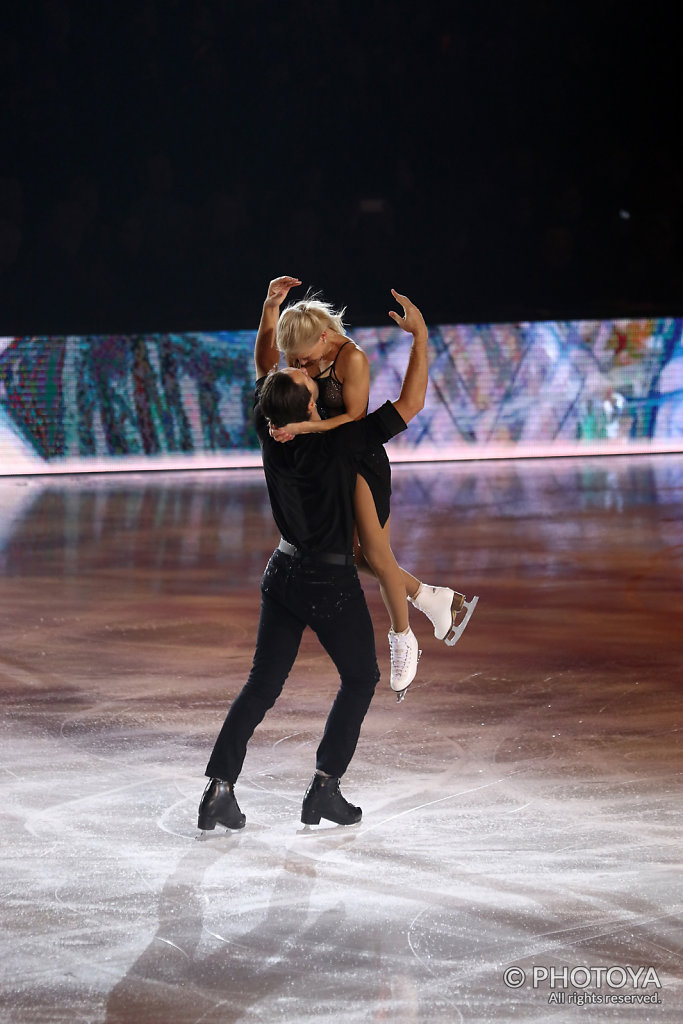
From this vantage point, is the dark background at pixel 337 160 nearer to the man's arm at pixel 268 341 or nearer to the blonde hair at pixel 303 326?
the man's arm at pixel 268 341

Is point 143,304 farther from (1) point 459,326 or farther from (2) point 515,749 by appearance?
(2) point 515,749

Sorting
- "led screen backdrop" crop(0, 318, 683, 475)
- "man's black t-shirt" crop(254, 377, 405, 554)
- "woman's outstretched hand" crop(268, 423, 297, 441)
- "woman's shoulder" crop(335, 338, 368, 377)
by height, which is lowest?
"led screen backdrop" crop(0, 318, 683, 475)

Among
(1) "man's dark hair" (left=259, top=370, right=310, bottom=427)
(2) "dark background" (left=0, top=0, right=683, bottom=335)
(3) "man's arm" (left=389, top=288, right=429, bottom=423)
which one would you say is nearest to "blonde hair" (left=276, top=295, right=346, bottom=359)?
(1) "man's dark hair" (left=259, top=370, right=310, bottom=427)

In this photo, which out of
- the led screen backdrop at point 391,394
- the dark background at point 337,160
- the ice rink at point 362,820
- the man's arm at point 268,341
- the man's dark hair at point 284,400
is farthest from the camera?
the dark background at point 337,160

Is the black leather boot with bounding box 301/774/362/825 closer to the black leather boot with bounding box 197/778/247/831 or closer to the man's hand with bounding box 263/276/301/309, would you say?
the black leather boot with bounding box 197/778/247/831

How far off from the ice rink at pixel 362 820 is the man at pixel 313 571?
22 cm

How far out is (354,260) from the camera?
64.2ft

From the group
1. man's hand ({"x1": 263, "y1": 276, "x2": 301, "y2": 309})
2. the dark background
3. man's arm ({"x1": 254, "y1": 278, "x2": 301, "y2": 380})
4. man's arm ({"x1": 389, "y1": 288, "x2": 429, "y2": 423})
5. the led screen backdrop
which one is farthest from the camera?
the dark background

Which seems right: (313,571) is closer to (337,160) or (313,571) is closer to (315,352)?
(315,352)

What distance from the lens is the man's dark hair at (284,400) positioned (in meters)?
3.87

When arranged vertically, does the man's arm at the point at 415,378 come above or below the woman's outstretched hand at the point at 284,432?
above

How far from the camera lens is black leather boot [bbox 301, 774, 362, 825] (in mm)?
4281

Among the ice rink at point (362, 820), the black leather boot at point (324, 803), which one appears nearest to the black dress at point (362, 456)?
the black leather boot at point (324, 803)

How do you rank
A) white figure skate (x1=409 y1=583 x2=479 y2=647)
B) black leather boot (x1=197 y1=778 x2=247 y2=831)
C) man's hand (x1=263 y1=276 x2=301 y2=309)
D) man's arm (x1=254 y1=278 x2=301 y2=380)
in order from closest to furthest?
black leather boot (x1=197 y1=778 x2=247 y2=831), man's arm (x1=254 y1=278 x2=301 y2=380), man's hand (x1=263 y1=276 x2=301 y2=309), white figure skate (x1=409 y1=583 x2=479 y2=647)
